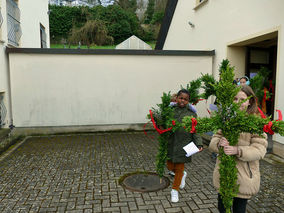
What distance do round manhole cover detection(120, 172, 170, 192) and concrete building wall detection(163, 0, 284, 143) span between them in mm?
3353

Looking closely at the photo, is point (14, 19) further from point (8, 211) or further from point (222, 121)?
point (222, 121)

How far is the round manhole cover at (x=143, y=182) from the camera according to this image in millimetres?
4004

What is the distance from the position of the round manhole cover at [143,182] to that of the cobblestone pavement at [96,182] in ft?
0.41

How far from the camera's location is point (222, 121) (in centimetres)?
208

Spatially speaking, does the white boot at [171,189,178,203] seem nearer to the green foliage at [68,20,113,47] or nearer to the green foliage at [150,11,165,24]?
the green foliage at [68,20,113,47]

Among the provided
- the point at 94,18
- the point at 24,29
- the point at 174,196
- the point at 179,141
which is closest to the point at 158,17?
the point at 94,18

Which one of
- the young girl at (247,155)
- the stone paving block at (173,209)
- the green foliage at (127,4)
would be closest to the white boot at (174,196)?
the stone paving block at (173,209)

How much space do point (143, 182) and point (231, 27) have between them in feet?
19.3

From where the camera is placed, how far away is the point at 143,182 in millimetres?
4246

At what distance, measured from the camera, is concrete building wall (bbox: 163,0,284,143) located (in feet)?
18.8

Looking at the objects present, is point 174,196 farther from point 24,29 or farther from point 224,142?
point 24,29

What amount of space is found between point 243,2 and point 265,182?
528 cm

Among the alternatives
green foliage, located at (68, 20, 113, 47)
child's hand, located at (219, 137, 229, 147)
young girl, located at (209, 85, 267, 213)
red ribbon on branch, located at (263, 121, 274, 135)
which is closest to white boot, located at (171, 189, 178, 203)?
young girl, located at (209, 85, 267, 213)

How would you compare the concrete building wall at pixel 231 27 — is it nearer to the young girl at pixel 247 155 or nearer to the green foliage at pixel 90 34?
the young girl at pixel 247 155
